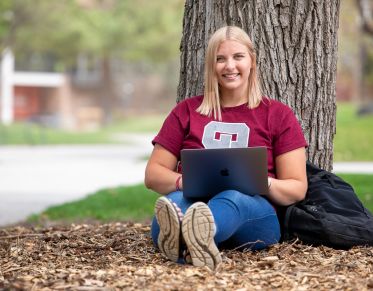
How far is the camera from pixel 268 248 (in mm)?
4555

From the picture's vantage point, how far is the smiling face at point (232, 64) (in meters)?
4.50

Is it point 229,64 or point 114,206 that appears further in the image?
point 114,206

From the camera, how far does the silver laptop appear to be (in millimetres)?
4168

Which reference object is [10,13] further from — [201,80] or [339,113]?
[201,80]

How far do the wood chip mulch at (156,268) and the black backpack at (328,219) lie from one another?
6cm

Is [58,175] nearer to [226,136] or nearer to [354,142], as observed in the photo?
[354,142]

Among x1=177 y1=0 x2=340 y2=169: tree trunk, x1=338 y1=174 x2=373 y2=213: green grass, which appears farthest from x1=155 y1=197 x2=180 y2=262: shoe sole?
x1=338 y1=174 x2=373 y2=213: green grass

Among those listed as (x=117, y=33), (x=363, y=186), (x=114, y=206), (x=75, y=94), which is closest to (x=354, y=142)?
(x=363, y=186)

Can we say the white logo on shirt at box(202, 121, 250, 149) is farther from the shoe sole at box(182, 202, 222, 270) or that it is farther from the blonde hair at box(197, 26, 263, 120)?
the shoe sole at box(182, 202, 222, 270)

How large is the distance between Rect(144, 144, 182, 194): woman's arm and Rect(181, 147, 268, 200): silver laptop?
205 mm

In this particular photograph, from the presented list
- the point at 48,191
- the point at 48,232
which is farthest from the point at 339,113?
the point at 48,232

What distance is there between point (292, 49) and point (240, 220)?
4.69 ft

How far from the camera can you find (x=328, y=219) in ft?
14.7

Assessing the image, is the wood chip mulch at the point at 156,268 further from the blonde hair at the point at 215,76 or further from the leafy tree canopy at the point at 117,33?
the leafy tree canopy at the point at 117,33
